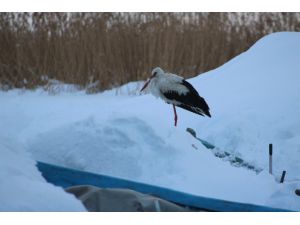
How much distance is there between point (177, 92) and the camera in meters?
5.39

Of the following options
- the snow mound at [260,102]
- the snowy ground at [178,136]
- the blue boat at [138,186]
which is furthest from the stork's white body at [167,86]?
the blue boat at [138,186]

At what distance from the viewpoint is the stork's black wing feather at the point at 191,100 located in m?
5.24

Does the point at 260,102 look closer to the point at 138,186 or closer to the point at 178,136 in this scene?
the point at 178,136

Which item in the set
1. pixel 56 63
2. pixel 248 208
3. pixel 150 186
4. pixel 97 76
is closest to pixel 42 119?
pixel 56 63

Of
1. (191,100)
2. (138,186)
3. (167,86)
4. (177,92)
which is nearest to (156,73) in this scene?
(167,86)

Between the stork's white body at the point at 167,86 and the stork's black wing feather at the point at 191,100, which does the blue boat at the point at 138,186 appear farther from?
the stork's white body at the point at 167,86

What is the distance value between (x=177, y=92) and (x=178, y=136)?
952mm

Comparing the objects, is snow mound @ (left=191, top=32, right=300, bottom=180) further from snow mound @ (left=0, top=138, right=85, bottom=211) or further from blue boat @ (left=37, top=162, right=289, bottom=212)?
snow mound @ (left=0, top=138, right=85, bottom=211)

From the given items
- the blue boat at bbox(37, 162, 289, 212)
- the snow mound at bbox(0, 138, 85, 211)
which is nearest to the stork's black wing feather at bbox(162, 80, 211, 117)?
the blue boat at bbox(37, 162, 289, 212)

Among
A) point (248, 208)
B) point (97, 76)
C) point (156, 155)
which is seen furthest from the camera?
point (97, 76)

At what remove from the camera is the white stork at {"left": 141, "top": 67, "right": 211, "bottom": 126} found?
527cm

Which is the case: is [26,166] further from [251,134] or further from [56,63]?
[251,134]

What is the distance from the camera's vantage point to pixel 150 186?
3.77 m

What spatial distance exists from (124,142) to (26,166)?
2.62ft
